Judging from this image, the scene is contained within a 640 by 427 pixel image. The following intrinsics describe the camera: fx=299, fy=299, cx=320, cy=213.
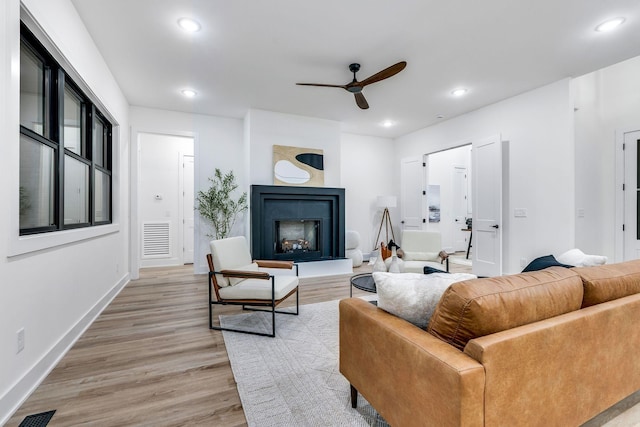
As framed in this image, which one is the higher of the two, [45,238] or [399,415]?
[45,238]

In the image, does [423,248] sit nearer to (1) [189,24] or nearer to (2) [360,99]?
(2) [360,99]

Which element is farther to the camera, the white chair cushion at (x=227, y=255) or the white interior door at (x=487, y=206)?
the white interior door at (x=487, y=206)

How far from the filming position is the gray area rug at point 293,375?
164cm

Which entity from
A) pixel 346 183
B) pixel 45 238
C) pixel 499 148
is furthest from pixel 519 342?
pixel 346 183

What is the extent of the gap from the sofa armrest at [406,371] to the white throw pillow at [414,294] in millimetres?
57

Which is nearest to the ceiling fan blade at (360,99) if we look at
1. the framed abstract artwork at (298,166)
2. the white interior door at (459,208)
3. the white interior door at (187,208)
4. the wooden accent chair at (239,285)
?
the framed abstract artwork at (298,166)

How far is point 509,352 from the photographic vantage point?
1.05 m

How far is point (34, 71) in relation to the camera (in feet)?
7.10

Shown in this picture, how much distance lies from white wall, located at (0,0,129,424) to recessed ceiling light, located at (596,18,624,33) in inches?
179

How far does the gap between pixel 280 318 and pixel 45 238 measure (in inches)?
80.5

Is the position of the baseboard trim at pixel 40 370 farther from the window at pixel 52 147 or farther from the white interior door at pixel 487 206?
the white interior door at pixel 487 206

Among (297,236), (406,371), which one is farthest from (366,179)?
(406,371)

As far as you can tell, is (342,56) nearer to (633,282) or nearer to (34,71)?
(34,71)

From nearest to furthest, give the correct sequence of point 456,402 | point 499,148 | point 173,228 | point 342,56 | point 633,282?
point 456,402 < point 633,282 < point 342,56 < point 499,148 < point 173,228
